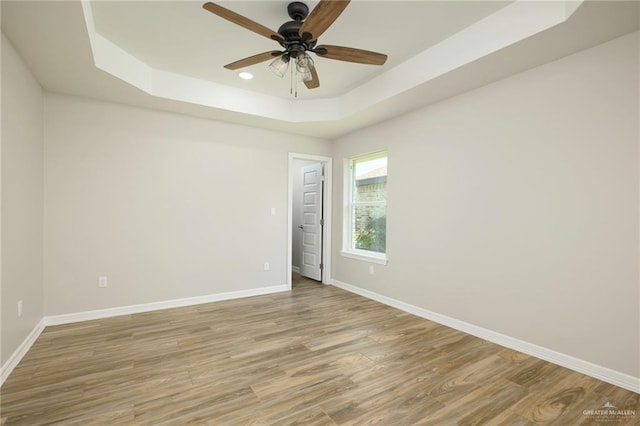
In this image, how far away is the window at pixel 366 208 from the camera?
457cm

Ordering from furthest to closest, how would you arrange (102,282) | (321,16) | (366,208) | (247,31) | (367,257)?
(366,208) < (367,257) < (102,282) < (247,31) < (321,16)

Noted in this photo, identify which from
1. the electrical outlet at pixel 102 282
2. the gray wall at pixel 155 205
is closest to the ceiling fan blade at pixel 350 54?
the gray wall at pixel 155 205

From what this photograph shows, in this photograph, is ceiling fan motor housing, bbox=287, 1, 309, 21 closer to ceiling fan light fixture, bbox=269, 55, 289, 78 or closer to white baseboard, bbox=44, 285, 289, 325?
ceiling fan light fixture, bbox=269, 55, 289, 78

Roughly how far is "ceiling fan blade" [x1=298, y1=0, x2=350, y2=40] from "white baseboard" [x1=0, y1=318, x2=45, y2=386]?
3234 millimetres

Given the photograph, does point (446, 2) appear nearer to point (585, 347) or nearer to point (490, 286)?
point (490, 286)

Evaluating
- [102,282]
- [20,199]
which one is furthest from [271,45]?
[102,282]

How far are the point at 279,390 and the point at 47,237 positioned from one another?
10.0 ft

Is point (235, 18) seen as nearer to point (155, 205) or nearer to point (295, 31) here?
point (295, 31)

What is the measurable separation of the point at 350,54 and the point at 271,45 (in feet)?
3.10

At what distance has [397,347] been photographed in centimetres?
288

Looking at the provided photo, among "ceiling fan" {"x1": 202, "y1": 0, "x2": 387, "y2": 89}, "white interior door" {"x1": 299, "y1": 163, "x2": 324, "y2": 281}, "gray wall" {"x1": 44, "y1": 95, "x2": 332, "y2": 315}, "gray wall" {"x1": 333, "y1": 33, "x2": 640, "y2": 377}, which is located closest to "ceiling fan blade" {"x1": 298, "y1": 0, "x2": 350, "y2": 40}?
"ceiling fan" {"x1": 202, "y1": 0, "x2": 387, "y2": 89}

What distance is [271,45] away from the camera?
2971 mm

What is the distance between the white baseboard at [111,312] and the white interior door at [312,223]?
0.87 m

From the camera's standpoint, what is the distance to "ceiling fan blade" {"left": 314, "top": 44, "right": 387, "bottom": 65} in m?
2.36
